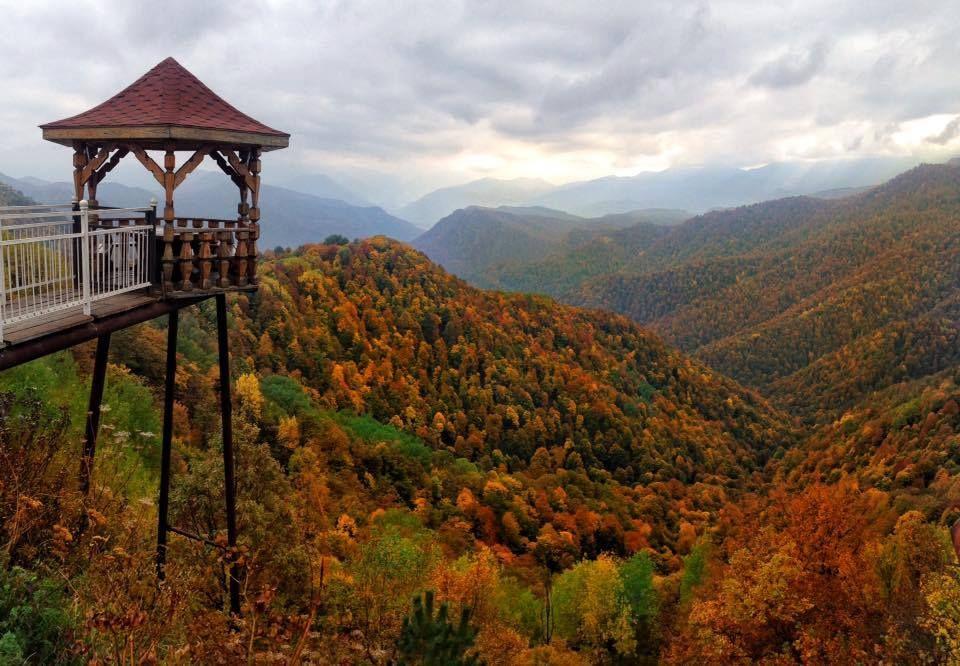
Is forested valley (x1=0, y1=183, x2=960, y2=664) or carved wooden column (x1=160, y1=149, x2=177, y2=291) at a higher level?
carved wooden column (x1=160, y1=149, x2=177, y2=291)

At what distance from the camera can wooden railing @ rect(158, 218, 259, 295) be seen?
860cm

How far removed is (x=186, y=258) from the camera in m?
8.68

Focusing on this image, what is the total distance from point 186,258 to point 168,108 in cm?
219

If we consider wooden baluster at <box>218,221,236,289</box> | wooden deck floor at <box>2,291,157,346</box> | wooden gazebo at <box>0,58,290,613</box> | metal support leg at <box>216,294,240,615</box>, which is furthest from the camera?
metal support leg at <box>216,294,240,615</box>

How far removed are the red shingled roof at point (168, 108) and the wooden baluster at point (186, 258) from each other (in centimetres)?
149

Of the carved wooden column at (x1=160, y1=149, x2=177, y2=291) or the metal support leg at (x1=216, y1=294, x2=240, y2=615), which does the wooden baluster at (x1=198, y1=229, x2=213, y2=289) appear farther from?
the metal support leg at (x1=216, y1=294, x2=240, y2=615)

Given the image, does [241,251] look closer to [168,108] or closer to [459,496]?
[168,108]

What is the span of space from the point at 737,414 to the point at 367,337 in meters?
73.3

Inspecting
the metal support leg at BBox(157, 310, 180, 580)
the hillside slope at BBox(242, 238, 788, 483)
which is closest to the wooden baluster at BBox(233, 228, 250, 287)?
the metal support leg at BBox(157, 310, 180, 580)

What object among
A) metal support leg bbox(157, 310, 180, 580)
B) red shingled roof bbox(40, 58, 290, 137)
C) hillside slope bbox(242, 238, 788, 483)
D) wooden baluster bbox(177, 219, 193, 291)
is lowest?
hillside slope bbox(242, 238, 788, 483)

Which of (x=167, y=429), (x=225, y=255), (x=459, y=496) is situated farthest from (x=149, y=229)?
(x=459, y=496)

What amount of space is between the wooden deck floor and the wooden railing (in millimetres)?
487

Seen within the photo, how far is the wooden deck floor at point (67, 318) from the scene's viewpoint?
635cm

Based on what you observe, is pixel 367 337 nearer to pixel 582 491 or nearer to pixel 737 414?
pixel 582 491
